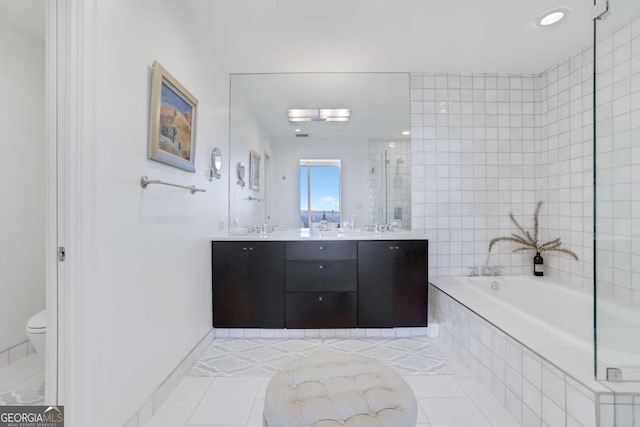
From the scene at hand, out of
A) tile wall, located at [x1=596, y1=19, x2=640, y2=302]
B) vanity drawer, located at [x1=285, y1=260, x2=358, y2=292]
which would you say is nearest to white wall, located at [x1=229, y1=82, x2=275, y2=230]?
vanity drawer, located at [x1=285, y1=260, x2=358, y2=292]

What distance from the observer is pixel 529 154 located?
2.84 metres

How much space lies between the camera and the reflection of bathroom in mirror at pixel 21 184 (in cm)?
186

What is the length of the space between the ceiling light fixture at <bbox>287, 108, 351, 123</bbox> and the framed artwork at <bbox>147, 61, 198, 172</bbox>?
1.16m

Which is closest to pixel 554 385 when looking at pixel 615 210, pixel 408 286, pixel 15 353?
pixel 615 210

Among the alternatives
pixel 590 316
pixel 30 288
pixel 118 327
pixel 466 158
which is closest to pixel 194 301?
pixel 118 327

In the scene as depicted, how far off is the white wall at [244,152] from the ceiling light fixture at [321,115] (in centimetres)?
38

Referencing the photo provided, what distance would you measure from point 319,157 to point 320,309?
4.69ft

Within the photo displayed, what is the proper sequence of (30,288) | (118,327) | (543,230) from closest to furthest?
(118,327), (30,288), (543,230)

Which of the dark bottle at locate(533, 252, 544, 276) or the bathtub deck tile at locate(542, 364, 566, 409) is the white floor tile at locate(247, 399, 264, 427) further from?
the dark bottle at locate(533, 252, 544, 276)

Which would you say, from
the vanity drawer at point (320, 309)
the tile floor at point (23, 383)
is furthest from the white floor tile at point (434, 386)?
the tile floor at point (23, 383)

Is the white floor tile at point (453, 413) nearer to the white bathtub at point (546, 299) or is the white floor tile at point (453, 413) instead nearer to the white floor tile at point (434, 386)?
the white floor tile at point (434, 386)

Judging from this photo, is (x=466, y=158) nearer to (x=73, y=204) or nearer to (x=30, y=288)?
(x=73, y=204)

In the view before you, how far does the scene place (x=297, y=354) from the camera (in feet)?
7.18

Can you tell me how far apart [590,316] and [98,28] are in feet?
11.2
